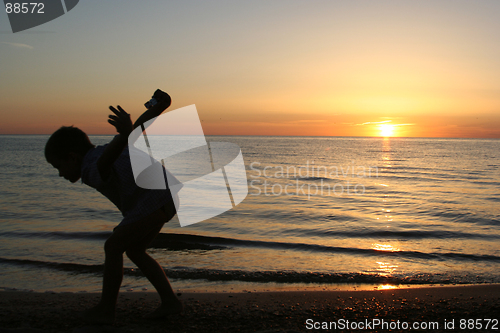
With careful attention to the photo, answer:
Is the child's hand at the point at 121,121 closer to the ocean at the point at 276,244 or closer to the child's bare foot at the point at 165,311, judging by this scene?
the child's bare foot at the point at 165,311

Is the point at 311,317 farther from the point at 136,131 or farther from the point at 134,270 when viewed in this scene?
the point at 134,270

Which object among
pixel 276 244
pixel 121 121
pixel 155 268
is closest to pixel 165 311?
pixel 155 268

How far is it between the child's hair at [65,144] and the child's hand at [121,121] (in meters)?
0.50

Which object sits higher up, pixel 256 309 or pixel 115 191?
pixel 115 191

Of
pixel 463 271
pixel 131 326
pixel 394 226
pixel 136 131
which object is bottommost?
pixel 394 226

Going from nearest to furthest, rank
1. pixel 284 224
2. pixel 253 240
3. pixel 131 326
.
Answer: pixel 131 326
pixel 253 240
pixel 284 224

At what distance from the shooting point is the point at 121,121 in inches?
95.0

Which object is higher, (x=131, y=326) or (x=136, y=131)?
(x=136, y=131)

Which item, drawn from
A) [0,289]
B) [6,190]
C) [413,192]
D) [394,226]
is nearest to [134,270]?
[0,289]

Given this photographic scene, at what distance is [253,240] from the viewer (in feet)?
26.2

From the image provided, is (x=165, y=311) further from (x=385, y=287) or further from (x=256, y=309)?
(x=385, y=287)

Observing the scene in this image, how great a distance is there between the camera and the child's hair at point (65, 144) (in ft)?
8.96

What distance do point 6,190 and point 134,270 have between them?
13.1 m

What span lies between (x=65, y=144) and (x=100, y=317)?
1526 millimetres
